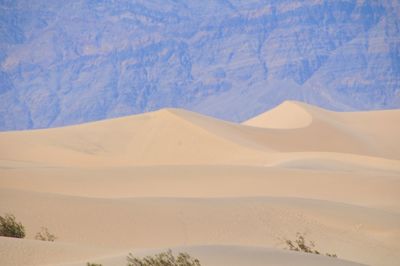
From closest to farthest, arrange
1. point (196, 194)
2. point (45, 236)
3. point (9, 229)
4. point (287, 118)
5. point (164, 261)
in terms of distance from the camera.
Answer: point (164, 261) → point (9, 229) → point (45, 236) → point (196, 194) → point (287, 118)

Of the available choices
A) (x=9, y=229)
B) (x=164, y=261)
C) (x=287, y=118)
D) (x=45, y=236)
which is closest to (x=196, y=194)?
(x=45, y=236)

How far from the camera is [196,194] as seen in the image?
1235 inches

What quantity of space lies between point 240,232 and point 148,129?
130ft

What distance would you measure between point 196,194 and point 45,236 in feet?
37.5

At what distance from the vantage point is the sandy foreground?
1780 centimetres

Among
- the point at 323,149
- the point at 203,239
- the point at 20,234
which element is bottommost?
the point at 20,234

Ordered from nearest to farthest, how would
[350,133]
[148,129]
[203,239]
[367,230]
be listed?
[203,239], [367,230], [148,129], [350,133]

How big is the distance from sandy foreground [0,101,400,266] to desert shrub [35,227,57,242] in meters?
0.34

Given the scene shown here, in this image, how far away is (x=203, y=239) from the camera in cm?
2114

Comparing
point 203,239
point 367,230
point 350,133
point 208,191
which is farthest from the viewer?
point 350,133

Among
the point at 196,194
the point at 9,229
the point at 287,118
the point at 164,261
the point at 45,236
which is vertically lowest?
the point at 164,261

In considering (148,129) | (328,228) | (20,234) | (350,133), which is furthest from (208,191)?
Answer: (350,133)

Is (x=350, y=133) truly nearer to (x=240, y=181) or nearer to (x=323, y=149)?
(x=323, y=149)

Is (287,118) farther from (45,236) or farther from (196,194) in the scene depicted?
(45,236)
